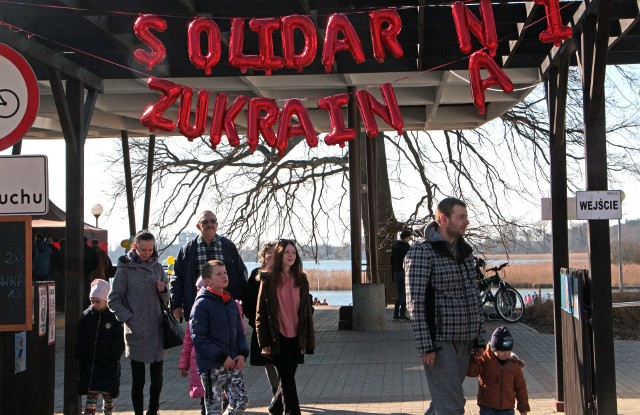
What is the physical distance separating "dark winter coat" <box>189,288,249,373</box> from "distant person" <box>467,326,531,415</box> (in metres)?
2.01

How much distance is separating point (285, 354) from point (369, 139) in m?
12.1

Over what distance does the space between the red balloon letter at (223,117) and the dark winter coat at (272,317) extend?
283 cm

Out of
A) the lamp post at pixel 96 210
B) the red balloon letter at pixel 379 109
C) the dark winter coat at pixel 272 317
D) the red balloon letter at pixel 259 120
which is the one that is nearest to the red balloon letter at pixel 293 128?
the red balloon letter at pixel 259 120

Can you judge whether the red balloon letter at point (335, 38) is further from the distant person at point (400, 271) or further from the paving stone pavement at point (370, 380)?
the distant person at point (400, 271)

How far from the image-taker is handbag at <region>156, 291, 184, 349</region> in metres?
9.12

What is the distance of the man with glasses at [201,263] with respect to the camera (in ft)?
31.3

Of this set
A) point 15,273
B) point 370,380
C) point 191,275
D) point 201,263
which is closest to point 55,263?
point 370,380

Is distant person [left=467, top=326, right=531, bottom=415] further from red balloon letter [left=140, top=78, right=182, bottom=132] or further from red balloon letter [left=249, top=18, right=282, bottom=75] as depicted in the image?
red balloon letter [left=140, top=78, right=182, bottom=132]

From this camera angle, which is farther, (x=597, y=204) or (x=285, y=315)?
(x=597, y=204)

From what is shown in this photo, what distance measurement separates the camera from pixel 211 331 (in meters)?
8.07

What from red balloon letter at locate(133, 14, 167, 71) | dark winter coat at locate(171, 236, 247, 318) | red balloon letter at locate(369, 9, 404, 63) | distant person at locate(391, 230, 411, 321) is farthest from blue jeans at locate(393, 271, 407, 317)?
red balloon letter at locate(133, 14, 167, 71)

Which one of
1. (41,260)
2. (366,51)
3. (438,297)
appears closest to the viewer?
(438,297)

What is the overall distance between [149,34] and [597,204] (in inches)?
172

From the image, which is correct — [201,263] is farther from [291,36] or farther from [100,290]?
[291,36]
